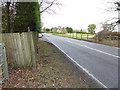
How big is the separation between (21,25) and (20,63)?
360 centimetres

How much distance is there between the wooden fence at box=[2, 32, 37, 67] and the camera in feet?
16.1

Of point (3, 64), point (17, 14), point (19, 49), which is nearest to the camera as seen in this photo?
point (3, 64)

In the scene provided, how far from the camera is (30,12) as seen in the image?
25.0 feet

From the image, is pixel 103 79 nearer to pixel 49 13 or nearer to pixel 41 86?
pixel 41 86

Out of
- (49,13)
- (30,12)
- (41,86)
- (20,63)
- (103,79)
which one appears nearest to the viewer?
(41,86)

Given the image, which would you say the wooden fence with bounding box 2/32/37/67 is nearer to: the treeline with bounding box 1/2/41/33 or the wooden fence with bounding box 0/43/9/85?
the wooden fence with bounding box 0/43/9/85

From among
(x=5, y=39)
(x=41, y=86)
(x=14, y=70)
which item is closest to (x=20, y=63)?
(x=14, y=70)

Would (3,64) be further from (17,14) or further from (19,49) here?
(17,14)

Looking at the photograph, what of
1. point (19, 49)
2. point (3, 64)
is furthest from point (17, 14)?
point (3, 64)

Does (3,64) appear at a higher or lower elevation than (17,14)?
lower

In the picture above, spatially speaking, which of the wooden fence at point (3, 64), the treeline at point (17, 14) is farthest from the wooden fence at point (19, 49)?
the treeline at point (17, 14)

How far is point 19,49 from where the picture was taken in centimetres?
510

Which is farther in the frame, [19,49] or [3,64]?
[19,49]

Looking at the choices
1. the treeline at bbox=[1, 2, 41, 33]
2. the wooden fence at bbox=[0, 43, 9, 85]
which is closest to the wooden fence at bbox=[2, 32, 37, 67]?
the wooden fence at bbox=[0, 43, 9, 85]
